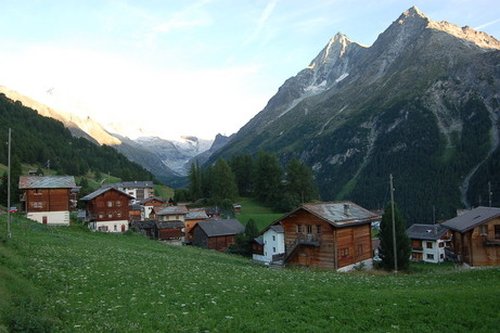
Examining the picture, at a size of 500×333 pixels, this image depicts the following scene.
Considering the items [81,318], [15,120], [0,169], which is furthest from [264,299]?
[15,120]

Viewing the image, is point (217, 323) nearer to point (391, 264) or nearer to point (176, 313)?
point (176, 313)

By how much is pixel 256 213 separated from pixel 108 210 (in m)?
43.6

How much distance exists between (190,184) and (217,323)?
424 feet

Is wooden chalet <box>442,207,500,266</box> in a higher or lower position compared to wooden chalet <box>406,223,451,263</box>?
higher

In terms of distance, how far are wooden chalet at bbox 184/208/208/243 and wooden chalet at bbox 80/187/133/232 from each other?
18977 millimetres

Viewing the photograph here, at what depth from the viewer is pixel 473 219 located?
65.6 metres

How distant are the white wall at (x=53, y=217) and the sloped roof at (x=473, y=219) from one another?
210 feet

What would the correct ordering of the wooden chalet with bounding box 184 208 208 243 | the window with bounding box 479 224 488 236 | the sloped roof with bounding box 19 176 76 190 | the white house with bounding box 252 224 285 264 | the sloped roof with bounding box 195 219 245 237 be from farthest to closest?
1. the wooden chalet with bounding box 184 208 208 243
2. the sloped roof with bounding box 195 219 245 237
3. the sloped roof with bounding box 19 176 76 190
4. the white house with bounding box 252 224 285 264
5. the window with bounding box 479 224 488 236

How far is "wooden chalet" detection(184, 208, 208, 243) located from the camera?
102m

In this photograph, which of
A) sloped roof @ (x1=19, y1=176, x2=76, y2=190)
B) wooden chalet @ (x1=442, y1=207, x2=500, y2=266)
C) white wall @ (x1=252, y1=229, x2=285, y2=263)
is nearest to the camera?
wooden chalet @ (x1=442, y1=207, x2=500, y2=266)

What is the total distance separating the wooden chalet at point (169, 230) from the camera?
96.1 m

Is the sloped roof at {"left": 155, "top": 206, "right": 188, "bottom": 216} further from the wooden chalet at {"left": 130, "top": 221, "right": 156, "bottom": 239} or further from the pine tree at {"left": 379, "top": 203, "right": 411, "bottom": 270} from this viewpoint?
the pine tree at {"left": 379, "top": 203, "right": 411, "bottom": 270}

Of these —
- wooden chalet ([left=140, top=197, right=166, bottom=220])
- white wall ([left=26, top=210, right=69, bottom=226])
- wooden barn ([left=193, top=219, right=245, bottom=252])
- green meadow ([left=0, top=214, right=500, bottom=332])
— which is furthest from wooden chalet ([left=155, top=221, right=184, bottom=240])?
green meadow ([left=0, top=214, right=500, bottom=332])

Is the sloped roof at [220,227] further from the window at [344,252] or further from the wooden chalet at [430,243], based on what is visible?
the window at [344,252]
